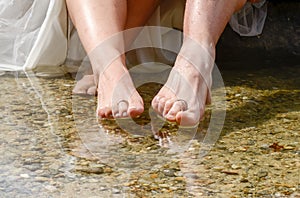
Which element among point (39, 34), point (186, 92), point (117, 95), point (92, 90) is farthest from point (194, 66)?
point (39, 34)

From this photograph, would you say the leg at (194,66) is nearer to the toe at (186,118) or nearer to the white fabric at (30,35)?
the toe at (186,118)

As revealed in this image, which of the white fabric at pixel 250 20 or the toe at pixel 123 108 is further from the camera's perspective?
the white fabric at pixel 250 20

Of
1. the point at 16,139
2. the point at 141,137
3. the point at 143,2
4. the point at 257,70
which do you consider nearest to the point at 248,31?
the point at 257,70

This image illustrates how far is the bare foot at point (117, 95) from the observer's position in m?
1.66

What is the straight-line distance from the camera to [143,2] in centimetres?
200

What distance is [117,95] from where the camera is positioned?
169cm

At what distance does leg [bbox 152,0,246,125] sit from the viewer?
167cm

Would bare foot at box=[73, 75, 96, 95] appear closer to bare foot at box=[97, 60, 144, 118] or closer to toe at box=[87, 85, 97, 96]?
toe at box=[87, 85, 97, 96]

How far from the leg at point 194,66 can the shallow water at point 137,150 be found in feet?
0.23

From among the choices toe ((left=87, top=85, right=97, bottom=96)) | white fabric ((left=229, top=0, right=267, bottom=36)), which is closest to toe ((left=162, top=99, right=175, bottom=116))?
toe ((left=87, top=85, right=97, bottom=96))

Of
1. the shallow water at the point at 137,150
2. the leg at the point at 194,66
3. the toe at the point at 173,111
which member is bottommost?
the shallow water at the point at 137,150

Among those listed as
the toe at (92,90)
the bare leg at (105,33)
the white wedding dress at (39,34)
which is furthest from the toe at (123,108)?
the white wedding dress at (39,34)

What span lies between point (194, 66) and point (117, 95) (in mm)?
221

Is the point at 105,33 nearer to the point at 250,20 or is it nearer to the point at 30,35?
the point at 30,35
